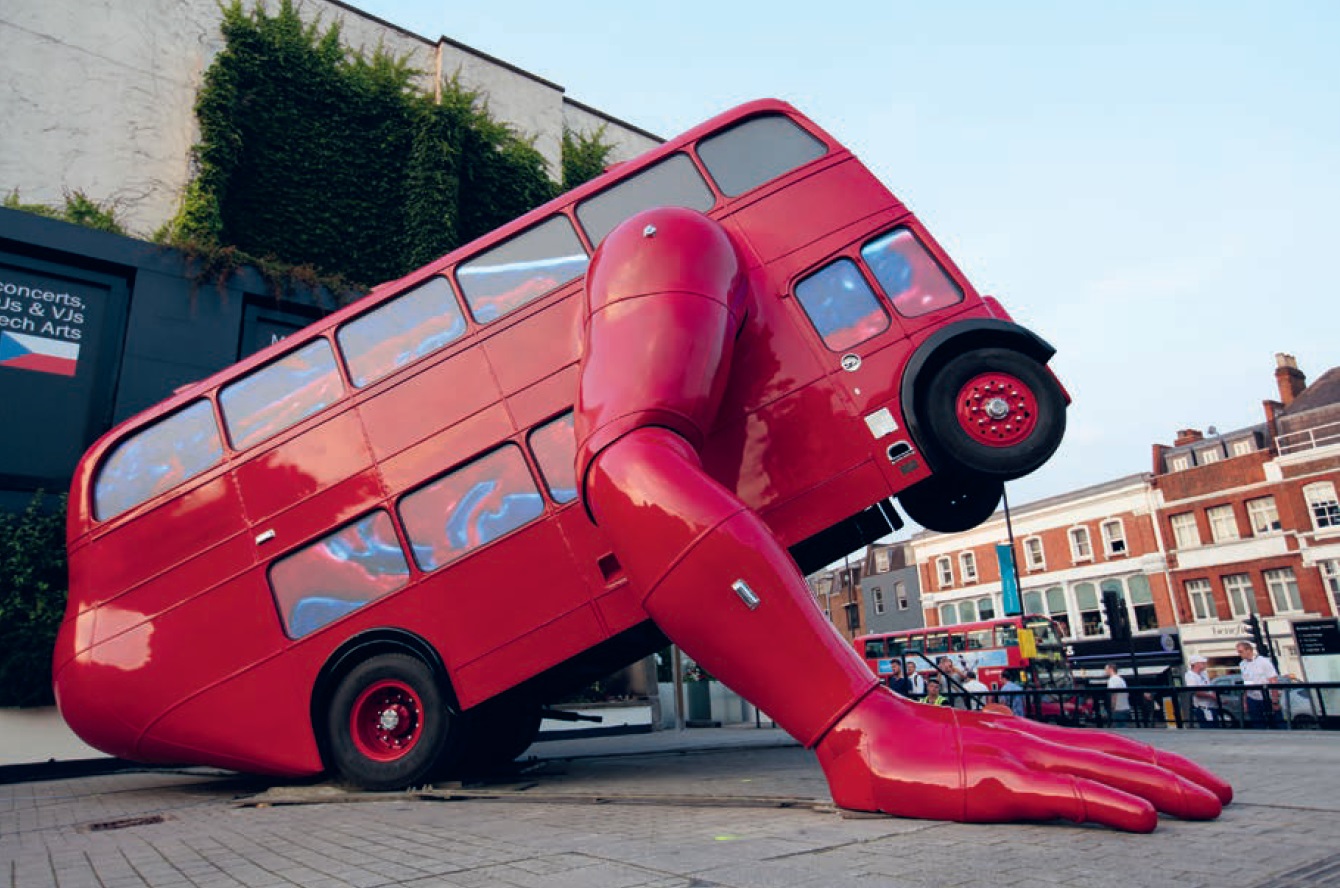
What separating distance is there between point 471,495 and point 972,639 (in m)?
23.8

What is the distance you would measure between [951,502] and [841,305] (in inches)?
79.5

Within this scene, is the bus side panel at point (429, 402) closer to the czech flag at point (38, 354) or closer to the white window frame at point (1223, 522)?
the czech flag at point (38, 354)

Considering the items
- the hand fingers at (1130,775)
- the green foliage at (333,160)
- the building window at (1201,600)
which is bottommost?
the building window at (1201,600)

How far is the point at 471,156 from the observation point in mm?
19375

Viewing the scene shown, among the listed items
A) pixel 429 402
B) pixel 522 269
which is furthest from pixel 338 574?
pixel 522 269

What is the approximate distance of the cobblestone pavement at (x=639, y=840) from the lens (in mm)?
3230

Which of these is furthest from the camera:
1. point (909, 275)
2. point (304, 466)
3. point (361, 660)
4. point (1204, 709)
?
point (1204, 709)

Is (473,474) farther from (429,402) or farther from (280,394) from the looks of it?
(280,394)

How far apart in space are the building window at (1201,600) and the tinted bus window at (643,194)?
36.2 meters

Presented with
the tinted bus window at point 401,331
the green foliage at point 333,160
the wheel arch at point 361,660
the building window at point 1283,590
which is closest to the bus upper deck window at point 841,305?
the tinted bus window at point 401,331

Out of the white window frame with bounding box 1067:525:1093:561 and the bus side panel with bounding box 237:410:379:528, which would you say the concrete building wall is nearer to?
the bus side panel with bounding box 237:410:379:528

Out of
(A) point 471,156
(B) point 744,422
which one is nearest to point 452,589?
(B) point 744,422

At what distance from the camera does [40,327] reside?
12109 mm

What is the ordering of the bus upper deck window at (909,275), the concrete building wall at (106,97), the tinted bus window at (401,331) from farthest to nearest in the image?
the concrete building wall at (106,97) < the tinted bus window at (401,331) < the bus upper deck window at (909,275)
